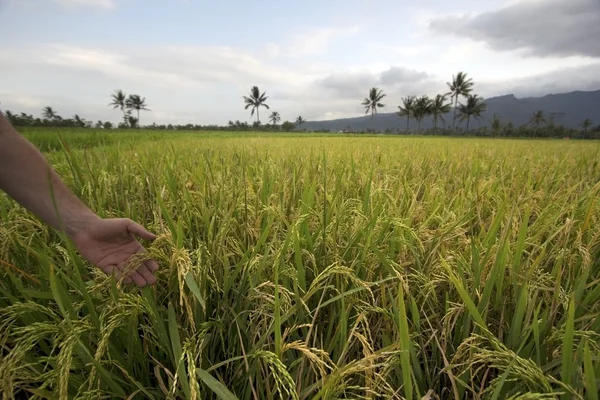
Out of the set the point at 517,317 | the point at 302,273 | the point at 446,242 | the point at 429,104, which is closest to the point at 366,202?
the point at 446,242

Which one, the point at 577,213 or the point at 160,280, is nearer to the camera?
the point at 160,280

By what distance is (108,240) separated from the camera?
1014mm

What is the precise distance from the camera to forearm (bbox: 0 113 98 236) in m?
1.00

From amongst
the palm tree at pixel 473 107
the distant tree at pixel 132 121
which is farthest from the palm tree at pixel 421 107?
the distant tree at pixel 132 121

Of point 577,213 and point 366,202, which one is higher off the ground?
point 366,202

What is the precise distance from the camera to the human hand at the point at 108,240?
958 millimetres

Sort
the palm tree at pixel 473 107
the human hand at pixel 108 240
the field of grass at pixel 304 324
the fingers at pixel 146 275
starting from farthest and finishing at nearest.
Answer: the palm tree at pixel 473 107 < the human hand at pixel 108 240 < the fingers at pixel 146 275 < the field of grass at pixel 304 324

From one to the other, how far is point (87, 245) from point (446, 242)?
4.29 feet

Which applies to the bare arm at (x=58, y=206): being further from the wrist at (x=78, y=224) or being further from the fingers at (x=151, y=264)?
the fingers at (x=151, y=264)

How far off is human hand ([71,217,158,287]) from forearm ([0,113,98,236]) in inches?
1.4

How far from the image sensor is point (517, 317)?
729 mm

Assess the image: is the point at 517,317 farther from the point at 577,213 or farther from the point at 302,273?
the point at 577,213

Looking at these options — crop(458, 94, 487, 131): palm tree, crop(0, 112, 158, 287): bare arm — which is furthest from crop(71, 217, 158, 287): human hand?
crop(458, 94, 487, 131): palm tree

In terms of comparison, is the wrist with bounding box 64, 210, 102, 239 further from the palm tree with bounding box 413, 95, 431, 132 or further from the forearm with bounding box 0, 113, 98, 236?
the palm tree with bounding box 413, 95, 431, 132
